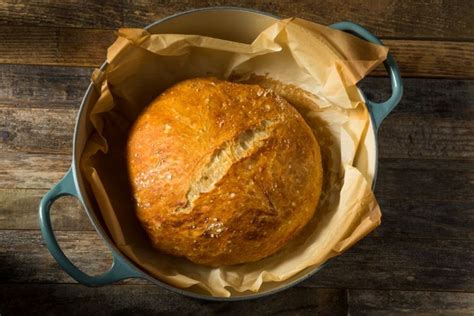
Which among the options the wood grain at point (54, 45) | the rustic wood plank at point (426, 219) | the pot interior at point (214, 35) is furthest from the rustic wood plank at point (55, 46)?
the rustic wood plank at point (426, 219)

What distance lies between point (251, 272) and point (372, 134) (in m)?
0.34

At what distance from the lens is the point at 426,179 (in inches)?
50.8

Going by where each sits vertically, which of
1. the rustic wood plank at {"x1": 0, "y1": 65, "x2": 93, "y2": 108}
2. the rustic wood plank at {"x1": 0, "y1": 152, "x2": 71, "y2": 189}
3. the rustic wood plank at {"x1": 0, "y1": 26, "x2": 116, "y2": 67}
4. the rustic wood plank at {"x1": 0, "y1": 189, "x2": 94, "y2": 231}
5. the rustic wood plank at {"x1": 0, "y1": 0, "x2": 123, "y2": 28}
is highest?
the rustic wood plank at {"x1": 0, "y1": 0, "x2": 123, "y2": 28}

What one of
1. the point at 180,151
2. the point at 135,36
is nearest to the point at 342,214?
the point at 180,151

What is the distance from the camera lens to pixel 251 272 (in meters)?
1.15

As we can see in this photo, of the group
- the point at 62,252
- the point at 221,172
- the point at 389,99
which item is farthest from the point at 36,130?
the point at 389,99

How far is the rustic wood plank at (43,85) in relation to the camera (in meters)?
1.23

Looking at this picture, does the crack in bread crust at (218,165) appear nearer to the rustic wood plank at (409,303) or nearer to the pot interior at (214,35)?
the pot interior at (214,35)

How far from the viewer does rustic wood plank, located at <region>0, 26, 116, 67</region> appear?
1.23 meters

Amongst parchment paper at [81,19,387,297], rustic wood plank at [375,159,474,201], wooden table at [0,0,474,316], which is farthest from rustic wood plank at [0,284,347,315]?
rustic wood plank at [375,159,474,201]

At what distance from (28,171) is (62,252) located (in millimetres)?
277

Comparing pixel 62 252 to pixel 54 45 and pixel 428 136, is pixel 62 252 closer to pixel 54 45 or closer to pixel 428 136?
pixel 54 45

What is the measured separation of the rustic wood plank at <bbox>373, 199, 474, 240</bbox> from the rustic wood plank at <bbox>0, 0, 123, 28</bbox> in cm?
67

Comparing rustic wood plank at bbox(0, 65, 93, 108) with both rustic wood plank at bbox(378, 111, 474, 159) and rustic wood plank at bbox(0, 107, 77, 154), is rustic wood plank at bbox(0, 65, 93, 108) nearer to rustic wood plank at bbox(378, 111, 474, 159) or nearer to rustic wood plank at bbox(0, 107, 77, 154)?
rustic wood plank at bbox(0, 107, 77, 154)
